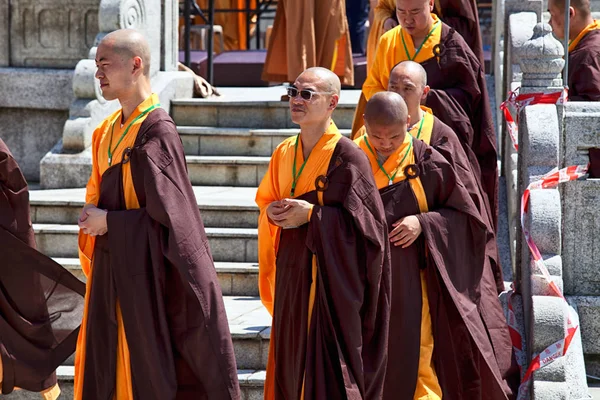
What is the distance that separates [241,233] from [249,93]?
3597 millimetres

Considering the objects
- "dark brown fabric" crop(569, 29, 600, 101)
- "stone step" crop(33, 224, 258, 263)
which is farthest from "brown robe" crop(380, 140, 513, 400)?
"dark brown fabric" crop(569, 29, 600, 101)

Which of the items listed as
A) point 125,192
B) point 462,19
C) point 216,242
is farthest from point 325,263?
point 462,19

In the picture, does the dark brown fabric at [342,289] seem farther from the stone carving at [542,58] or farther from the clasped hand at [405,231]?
the stone carving at [542,58]

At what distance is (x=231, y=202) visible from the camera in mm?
8312

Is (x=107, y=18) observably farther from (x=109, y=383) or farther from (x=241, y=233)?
(x=109, y=383)

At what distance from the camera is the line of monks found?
5539 mm

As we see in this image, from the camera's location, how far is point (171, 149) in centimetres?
561

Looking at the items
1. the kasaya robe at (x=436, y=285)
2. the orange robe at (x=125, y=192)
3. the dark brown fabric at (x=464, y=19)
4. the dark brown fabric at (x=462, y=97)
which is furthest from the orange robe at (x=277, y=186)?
the dark brown fabric at (x=464, y=19)

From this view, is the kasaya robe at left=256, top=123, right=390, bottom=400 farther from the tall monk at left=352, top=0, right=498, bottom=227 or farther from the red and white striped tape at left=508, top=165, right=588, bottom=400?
the tall monk at left=352, top=0, right=498, bottom=227

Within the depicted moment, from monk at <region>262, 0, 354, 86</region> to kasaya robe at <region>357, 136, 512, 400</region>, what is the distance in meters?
4.40

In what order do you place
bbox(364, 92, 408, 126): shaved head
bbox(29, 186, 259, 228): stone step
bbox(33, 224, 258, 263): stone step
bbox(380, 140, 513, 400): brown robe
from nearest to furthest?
bbox(364, 92, 408, 126): shaved head
bbox(380, 140, 513, 400): brown robe
bbox(33, 224, 258, 263): stone step
bbox(29, 186, 259, 228): stone step

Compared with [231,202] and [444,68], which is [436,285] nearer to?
[444,68]

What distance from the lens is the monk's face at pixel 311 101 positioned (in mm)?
5574

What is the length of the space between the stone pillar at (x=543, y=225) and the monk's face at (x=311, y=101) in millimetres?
1698
